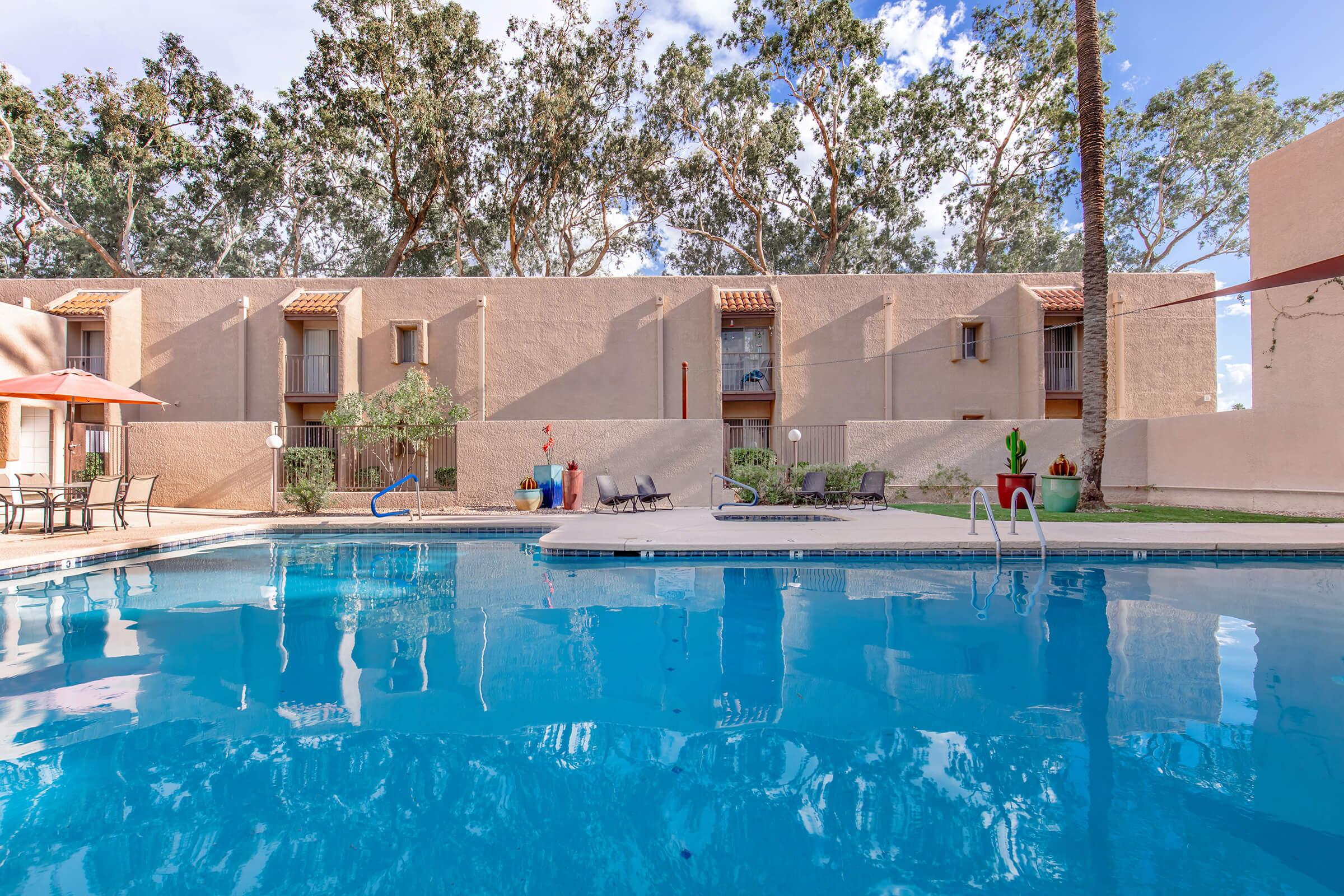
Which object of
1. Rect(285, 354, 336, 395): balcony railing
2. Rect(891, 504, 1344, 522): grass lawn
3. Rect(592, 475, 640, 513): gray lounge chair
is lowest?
Answer: Rect(891, 504, 1344, 522): grass lawn

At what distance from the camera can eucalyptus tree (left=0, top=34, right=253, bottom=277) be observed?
20328 mm

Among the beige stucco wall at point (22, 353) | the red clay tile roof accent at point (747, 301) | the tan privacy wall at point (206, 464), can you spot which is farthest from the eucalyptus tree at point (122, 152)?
the red clay tile roof accent at point (747, 301)

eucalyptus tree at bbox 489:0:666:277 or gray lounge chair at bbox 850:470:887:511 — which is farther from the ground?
eucalyptus tree at bbox 489:0:666:277

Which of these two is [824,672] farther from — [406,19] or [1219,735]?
[406,19]

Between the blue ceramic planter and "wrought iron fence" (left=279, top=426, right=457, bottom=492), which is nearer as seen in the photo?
the blue ceramic planter

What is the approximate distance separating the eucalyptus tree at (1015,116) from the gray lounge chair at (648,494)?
1677cm

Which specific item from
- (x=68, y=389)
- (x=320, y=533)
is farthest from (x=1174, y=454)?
(x=68, y=389)

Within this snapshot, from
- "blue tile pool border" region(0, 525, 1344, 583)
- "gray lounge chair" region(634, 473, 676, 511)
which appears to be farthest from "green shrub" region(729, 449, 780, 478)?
"blue tile pool border" region(0, 525, 1344, 583)

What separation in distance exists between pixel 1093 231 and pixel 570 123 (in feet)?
50.9

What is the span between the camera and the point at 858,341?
18.1m

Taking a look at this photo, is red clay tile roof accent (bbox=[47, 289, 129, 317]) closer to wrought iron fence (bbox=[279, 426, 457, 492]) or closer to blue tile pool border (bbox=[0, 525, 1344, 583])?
wrought iron fence (bbox=[279, 426, 457, 492])

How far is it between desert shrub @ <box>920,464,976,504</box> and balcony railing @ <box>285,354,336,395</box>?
1545 centimetres

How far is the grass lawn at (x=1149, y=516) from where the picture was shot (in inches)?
393

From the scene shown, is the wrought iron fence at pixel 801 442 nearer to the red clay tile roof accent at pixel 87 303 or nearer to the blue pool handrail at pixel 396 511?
the blue pool handrail at pixel 396 511
